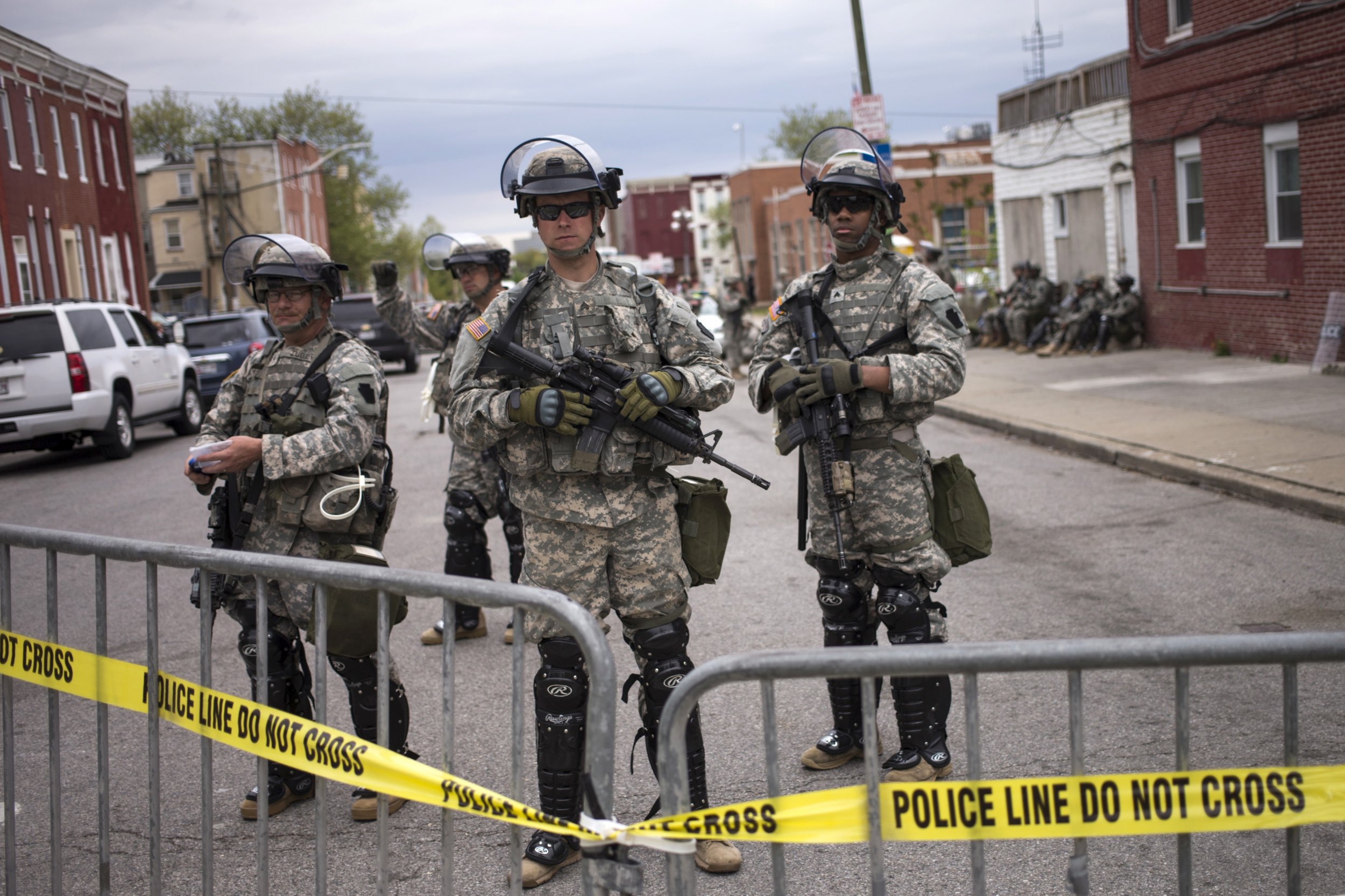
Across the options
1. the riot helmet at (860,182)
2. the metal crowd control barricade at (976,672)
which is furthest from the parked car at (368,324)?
the metal crowd control barricade at (976,672)

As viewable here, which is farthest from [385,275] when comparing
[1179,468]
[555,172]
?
[1179,468]

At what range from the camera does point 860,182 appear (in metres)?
4.07

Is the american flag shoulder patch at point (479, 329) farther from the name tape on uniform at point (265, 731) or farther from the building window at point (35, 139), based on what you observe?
→ the building window at point (35, 139)

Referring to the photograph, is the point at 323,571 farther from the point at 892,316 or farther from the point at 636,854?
the point at 892,316

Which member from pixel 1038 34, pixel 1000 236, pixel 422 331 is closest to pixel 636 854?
pixel 422 331

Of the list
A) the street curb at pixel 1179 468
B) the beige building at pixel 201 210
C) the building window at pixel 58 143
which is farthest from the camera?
the beige building at pixel 201 210

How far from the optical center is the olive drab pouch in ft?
12.2

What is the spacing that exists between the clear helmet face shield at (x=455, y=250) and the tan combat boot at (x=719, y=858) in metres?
3.62

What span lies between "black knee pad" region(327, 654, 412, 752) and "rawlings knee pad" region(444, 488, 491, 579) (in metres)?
1.92

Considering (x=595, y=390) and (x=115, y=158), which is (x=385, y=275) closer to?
(x=595, y=390)

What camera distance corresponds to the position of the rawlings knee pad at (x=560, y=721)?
3.47 metres

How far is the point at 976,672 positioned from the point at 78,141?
35577 mm

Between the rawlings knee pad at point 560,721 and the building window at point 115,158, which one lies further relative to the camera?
the building window at point 115,158

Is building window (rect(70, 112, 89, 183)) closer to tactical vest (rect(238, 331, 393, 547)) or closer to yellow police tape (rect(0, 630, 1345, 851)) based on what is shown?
tactical vest (rect(238, 331, 393, 547))
